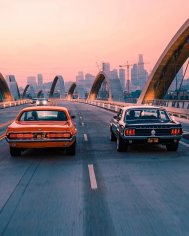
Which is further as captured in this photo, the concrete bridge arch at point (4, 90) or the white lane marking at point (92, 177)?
the concrete bridge arch at point (4, 90)

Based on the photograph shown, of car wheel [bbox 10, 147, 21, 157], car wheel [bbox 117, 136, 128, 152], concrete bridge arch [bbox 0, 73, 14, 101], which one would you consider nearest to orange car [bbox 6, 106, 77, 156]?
car wheel [bbox 10, 147, 21, 157]

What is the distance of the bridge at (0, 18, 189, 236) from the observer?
462 cm

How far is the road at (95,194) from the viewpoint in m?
4.59

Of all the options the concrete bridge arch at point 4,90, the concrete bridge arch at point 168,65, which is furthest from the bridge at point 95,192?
the concrete bridge arch at point 4,90

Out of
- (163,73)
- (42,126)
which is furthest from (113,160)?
(163,73)

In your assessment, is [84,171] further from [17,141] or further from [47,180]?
[17,141]

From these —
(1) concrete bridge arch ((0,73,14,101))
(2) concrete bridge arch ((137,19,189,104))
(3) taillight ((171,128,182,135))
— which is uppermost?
(2) concrete bridge arch ((137,19,189,104))

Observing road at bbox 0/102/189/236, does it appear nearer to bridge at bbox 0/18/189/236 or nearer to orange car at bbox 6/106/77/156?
bridge at bbox 0/18/189/236

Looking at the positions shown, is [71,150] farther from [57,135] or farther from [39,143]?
[39,143]

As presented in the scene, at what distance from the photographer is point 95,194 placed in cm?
614

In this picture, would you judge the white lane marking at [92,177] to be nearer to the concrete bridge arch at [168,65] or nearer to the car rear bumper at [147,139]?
the car rear bumper at [147,139]

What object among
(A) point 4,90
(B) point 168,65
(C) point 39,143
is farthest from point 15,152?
(A) point 4,90

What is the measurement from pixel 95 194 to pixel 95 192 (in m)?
0.13

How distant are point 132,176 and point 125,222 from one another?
2.91 m
